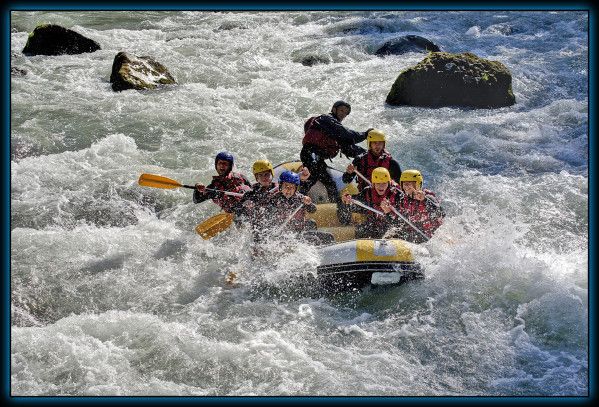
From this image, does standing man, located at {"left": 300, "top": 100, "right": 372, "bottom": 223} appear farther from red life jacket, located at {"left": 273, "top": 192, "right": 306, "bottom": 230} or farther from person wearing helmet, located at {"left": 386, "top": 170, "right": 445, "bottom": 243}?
person wearing helmet, located at {"left": 386, "top": 170, "right": 445, "bottom": 243}

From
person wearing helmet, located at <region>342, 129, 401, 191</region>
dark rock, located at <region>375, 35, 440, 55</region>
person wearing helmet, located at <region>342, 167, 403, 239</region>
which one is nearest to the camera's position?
person wearing helmet, located at <region>342, 167, 403, 239</region>

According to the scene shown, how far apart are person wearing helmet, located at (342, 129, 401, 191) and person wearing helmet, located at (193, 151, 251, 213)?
118cm

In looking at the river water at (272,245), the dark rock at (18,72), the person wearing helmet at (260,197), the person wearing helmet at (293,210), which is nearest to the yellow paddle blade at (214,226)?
the river water at (272,245)

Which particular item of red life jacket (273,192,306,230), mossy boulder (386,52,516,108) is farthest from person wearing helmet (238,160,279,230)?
mossy boulder (386,52,516,108)

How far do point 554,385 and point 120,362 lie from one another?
3589 millimetres

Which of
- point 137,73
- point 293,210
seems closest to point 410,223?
point 293,210

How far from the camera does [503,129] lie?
1160 centimetres

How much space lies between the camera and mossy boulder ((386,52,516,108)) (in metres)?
12.5

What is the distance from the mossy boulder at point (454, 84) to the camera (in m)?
12.5

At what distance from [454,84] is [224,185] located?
622cm

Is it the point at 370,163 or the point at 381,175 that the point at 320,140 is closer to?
the point at 370,163

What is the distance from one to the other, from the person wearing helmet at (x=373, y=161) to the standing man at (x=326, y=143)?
0.81 feet

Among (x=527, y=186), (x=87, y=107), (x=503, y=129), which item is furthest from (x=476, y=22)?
(x=87, y=107)

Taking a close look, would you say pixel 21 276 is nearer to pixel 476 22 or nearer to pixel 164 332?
pixel 164 332
